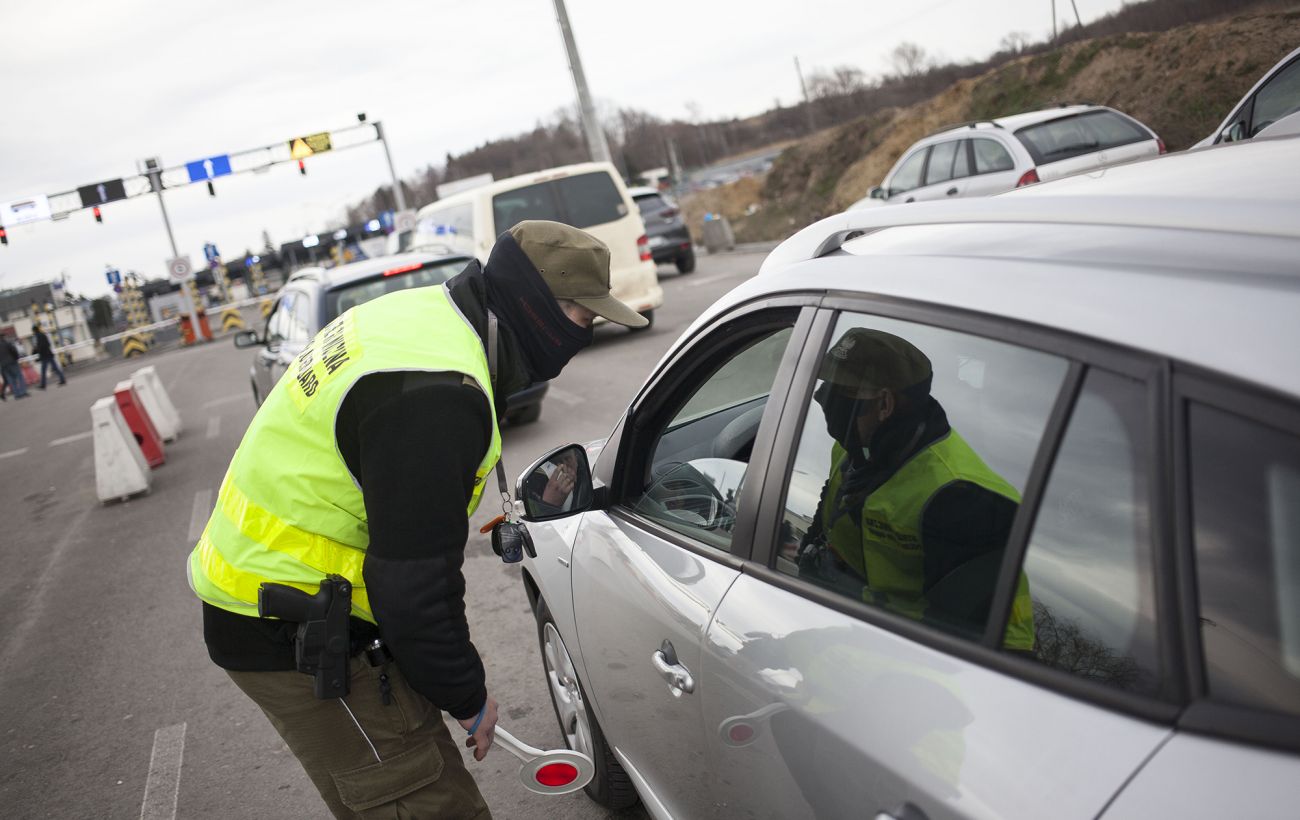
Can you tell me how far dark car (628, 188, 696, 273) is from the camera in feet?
65.9

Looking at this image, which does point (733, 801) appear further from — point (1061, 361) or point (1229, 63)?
point (1229, 63)

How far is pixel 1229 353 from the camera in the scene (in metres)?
1.11

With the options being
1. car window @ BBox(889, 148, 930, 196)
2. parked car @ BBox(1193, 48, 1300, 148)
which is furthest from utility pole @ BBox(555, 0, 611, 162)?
parked car @ BBox(1193, 48, 1300, 148)

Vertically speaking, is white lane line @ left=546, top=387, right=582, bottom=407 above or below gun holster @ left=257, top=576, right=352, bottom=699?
below

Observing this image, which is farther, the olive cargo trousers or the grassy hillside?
the grassy hillside

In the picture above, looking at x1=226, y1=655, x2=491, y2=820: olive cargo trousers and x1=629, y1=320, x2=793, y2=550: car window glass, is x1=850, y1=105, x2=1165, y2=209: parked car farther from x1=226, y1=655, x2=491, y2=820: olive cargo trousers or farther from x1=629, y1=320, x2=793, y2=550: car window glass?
x1=226, y1=655, x2=491, y2=820: olive cargo trousers

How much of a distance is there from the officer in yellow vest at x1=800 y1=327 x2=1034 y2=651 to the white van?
10.7m

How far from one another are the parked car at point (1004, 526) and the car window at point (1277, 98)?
25.6 ft

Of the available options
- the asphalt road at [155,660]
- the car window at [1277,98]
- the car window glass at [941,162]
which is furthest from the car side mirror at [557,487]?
the car window glass at [941,162]

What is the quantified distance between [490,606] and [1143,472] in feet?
15.5

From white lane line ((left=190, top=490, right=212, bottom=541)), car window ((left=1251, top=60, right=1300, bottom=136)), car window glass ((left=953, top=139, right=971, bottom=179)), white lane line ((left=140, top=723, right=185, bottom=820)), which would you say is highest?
car window glass ((left=953, top=139, right=971, bottom=179))

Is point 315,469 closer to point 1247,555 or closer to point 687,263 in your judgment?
point 1247,555

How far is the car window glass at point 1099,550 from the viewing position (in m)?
1.23

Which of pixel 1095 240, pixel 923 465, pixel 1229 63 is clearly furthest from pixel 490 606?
pixel 1229 63
